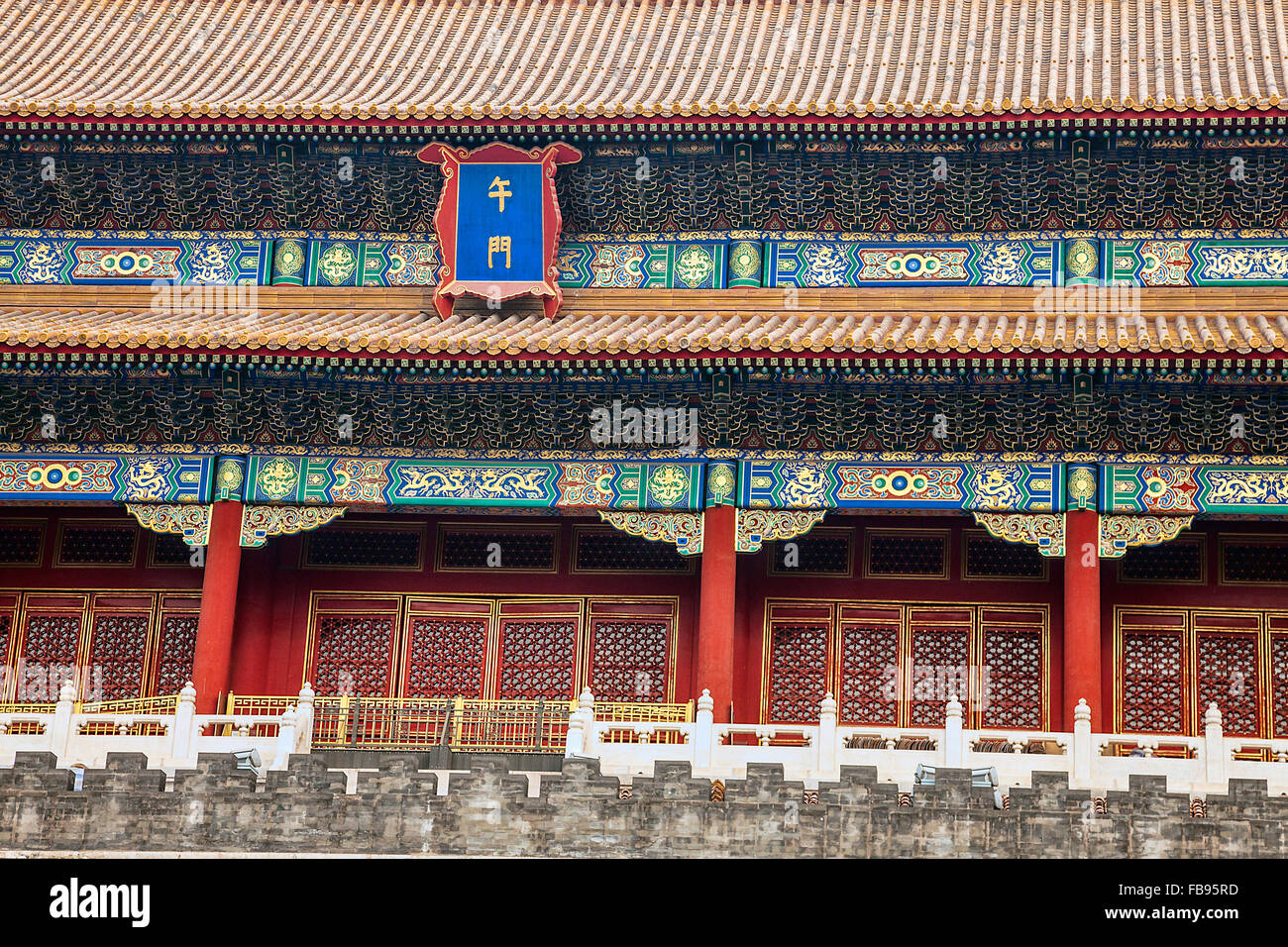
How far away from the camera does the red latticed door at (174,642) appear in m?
19.0

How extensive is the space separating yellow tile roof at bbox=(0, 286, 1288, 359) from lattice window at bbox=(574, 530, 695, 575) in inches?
82.1

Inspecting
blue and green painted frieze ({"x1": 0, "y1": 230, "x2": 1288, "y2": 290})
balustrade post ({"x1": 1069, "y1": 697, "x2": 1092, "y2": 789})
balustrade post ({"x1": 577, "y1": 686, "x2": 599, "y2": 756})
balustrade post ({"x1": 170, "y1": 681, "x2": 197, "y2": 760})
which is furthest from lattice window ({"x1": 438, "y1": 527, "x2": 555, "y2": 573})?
balustrade post ({"x1": 1069, "y1": 697, "x2": 1092, "y2": 789})

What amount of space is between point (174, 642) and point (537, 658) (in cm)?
354

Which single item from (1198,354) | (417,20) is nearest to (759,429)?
(1198,354)

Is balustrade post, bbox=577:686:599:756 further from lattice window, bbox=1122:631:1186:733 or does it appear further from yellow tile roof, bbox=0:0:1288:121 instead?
yellow tile roof, bbox=0:0:1288:121

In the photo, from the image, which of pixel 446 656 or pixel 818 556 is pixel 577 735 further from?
pixel 818 556

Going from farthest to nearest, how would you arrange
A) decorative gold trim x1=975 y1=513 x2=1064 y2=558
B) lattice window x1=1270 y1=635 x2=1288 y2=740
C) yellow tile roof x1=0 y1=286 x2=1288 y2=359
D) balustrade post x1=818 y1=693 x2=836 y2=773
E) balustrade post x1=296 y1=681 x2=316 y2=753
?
lattice window x1=1270 y1=635 x2=1288 y2=740 < decorative gold trim x1=975 y1=513 x2=1064 y2=558 < yellow tile roof x1=0 y1=286 x2=1288 y2=359 < balustrade post x1=296 y1=681 x2=316 y2=753 < balustrade post x1=818 y1=693 x2=836 y2=773

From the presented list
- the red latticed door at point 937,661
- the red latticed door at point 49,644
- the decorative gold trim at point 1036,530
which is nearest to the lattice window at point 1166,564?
the decorative gold trim at point 1036,530

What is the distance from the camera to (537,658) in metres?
18.9

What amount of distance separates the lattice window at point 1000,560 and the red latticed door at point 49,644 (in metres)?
8.57

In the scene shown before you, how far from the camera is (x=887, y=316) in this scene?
63.0 feet

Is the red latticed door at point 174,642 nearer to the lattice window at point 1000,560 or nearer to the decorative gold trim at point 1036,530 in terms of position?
the lattice window at point 1000,560

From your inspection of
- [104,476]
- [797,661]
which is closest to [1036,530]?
[797,661]

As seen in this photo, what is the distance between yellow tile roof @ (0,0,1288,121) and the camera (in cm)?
2055
